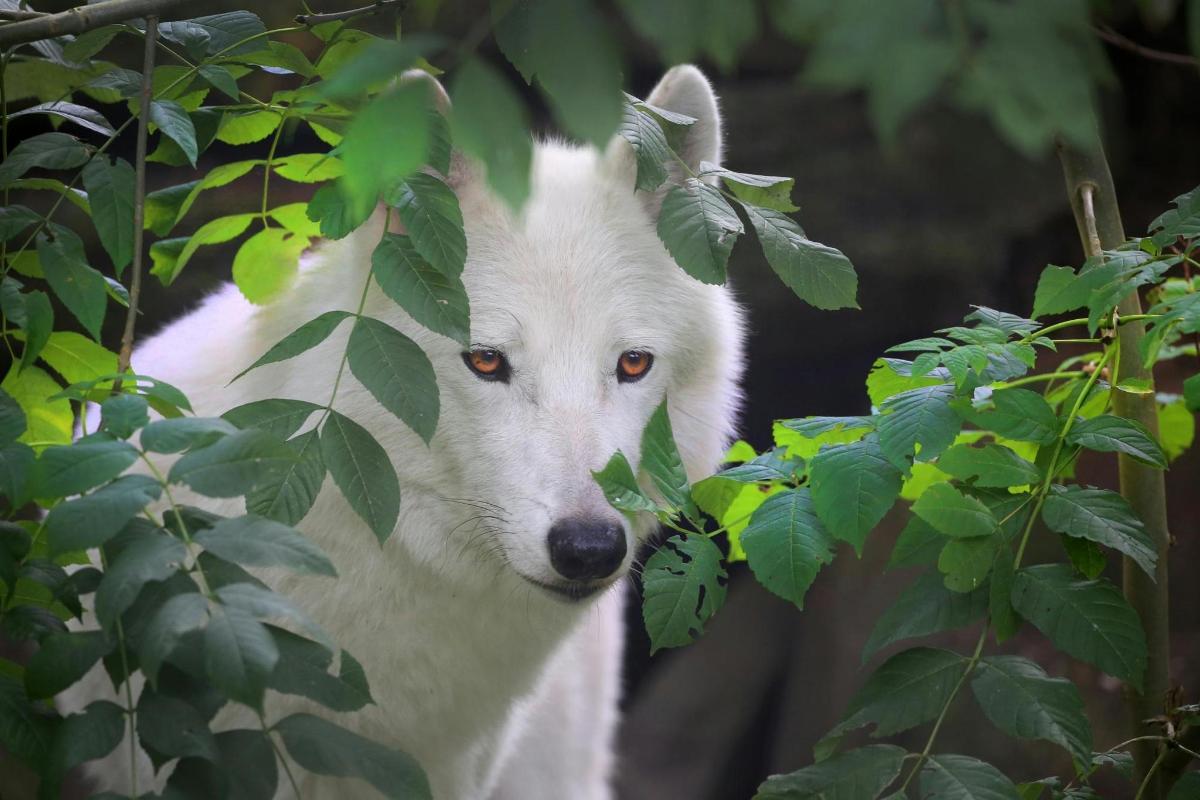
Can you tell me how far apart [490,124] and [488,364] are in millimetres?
1630

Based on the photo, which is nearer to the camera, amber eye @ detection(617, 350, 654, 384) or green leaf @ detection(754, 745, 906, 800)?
green leaf @ detection(754, 745, 906, 800)

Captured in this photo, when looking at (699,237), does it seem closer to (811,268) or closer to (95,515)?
(811,268)

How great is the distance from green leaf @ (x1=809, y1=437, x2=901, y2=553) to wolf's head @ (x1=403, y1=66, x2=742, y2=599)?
1.73 ft

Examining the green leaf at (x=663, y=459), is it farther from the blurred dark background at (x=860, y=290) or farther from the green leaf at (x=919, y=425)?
the blurred dark background at (x=860, y=290)

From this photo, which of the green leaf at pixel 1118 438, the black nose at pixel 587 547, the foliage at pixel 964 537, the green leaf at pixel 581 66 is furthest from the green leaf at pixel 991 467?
the green leaf at pixel 581 66

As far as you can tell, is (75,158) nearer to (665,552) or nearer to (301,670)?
(301,670)

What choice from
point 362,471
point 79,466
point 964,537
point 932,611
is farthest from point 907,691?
point 79,466

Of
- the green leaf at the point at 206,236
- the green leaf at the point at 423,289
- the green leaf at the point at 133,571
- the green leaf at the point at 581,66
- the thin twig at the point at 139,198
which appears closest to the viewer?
the green leaf at the point at 581,66

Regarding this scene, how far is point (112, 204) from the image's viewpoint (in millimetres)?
1938

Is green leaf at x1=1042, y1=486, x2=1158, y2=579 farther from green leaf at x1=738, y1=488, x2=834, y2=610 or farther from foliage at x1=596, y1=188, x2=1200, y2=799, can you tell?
green leaf at x1=738, y1=488, x2=834, y2=610

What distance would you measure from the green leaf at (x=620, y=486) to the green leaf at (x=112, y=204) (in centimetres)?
94

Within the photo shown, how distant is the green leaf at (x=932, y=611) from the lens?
187cm

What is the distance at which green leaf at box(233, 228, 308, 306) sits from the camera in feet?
8.36

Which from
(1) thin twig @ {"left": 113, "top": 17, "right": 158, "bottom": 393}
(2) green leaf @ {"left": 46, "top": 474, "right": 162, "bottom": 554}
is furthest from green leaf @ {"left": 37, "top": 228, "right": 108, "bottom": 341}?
(2) green leaf @ {"left": 46, "top": 474, "right": 162, "bottom": 554}
